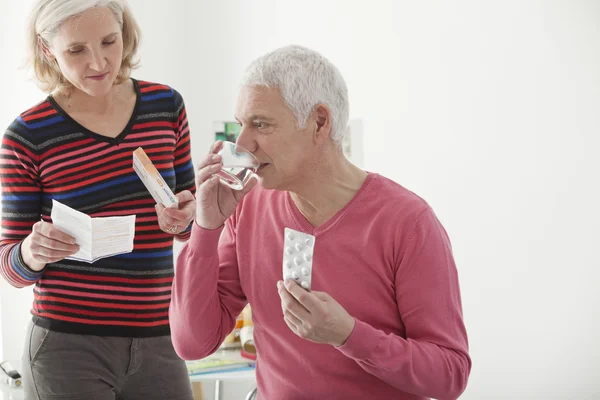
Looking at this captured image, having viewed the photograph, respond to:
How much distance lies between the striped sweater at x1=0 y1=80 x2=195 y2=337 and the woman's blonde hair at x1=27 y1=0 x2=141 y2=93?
0.10 metres

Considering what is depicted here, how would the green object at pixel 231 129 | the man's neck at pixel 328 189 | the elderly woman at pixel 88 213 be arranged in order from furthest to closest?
the green object at pixel 231 129
the elderly woman at pixel 88 213
the man's neck at pixel 328 189

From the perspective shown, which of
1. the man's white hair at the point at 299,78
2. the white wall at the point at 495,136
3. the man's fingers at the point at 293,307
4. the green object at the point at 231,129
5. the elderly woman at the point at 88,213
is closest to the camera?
the man's fingers at the point at 293,307

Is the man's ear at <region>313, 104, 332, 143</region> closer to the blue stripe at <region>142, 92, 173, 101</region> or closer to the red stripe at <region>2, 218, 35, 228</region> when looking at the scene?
the blue stripe at <region>142, 92, 173, 101</region>

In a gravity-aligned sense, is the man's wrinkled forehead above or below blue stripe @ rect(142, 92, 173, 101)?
above

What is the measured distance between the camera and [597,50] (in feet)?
10.2

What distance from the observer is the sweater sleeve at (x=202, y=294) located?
60.9 inches

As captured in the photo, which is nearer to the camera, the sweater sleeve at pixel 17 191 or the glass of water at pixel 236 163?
the glass of water at pixel 236 163

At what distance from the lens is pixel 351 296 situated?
150 centimetres

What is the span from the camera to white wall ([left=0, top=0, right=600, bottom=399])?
3.17 m

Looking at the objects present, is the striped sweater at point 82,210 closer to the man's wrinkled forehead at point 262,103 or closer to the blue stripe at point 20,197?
the blue stripe at point 20,197

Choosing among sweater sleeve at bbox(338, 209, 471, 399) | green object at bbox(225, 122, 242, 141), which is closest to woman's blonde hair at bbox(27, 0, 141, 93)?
sweater sleeve at bbox(338, 209, 471, 399)

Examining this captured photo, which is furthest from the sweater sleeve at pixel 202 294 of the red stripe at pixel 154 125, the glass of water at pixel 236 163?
the red stripe at pixel 154 125

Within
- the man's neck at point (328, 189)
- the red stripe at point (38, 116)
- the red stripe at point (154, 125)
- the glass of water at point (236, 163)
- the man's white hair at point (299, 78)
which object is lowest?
the man's neck at point (328, 189)

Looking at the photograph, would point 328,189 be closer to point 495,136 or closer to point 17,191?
point 17,191
